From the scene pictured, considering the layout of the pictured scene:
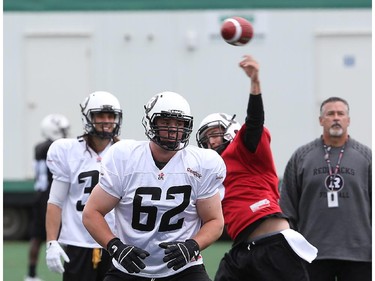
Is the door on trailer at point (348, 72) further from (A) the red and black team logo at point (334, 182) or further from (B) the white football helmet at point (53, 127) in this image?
(A) the red and black team logo at point (334, 182)

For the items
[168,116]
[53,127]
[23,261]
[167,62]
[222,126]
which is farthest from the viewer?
[167,62]

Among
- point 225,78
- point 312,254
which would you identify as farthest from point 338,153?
point 225,78

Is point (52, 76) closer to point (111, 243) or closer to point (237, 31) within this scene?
point (237, 31)

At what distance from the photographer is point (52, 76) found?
1452 centimetres

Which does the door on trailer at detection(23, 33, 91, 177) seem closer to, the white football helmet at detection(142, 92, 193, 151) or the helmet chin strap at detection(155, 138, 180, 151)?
the white football helmet at detection(142, 92, 193, 151)

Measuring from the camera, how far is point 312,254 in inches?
265

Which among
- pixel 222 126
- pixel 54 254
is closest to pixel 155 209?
pixel 222 126

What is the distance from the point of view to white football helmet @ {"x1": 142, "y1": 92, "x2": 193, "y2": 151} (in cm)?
592

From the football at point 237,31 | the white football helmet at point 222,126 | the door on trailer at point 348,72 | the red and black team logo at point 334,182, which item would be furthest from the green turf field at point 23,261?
the football at point 237,31

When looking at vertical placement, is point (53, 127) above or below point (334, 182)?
above

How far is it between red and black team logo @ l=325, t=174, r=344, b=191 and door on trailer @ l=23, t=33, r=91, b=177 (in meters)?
7.20

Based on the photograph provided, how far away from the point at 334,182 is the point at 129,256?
2360 mm

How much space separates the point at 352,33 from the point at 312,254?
8.27m

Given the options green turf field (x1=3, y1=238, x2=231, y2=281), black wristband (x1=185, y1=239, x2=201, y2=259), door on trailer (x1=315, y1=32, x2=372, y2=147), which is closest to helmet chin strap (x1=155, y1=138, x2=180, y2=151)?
black wristband (x1=185, y1=239, x2=201, y2=259)
